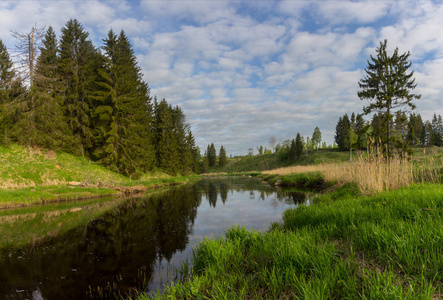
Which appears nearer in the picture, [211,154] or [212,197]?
[212,197]

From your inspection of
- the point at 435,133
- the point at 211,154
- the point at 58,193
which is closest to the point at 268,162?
the point at 211,154

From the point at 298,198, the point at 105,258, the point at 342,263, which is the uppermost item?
the point at 342,263

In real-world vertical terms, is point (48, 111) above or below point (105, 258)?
above

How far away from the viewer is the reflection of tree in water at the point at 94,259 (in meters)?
4.53

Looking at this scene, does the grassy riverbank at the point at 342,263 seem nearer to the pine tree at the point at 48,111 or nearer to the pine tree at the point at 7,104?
the pine tree at the point at 48,111

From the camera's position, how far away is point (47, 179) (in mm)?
17109

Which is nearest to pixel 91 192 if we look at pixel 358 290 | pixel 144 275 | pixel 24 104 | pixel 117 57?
pixel 24 104

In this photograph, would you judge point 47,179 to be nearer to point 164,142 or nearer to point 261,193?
point 261,193

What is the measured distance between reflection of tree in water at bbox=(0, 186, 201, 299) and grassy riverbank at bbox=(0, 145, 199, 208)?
23.9 feet

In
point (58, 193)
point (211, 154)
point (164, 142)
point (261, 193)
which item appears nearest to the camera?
point (58, 193)

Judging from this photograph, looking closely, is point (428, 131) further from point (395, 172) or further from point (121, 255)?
point (121, 255)

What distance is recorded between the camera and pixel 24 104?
20703mm

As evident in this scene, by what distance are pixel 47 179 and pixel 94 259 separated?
598 inches

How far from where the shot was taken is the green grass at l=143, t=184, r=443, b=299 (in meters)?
2.70
